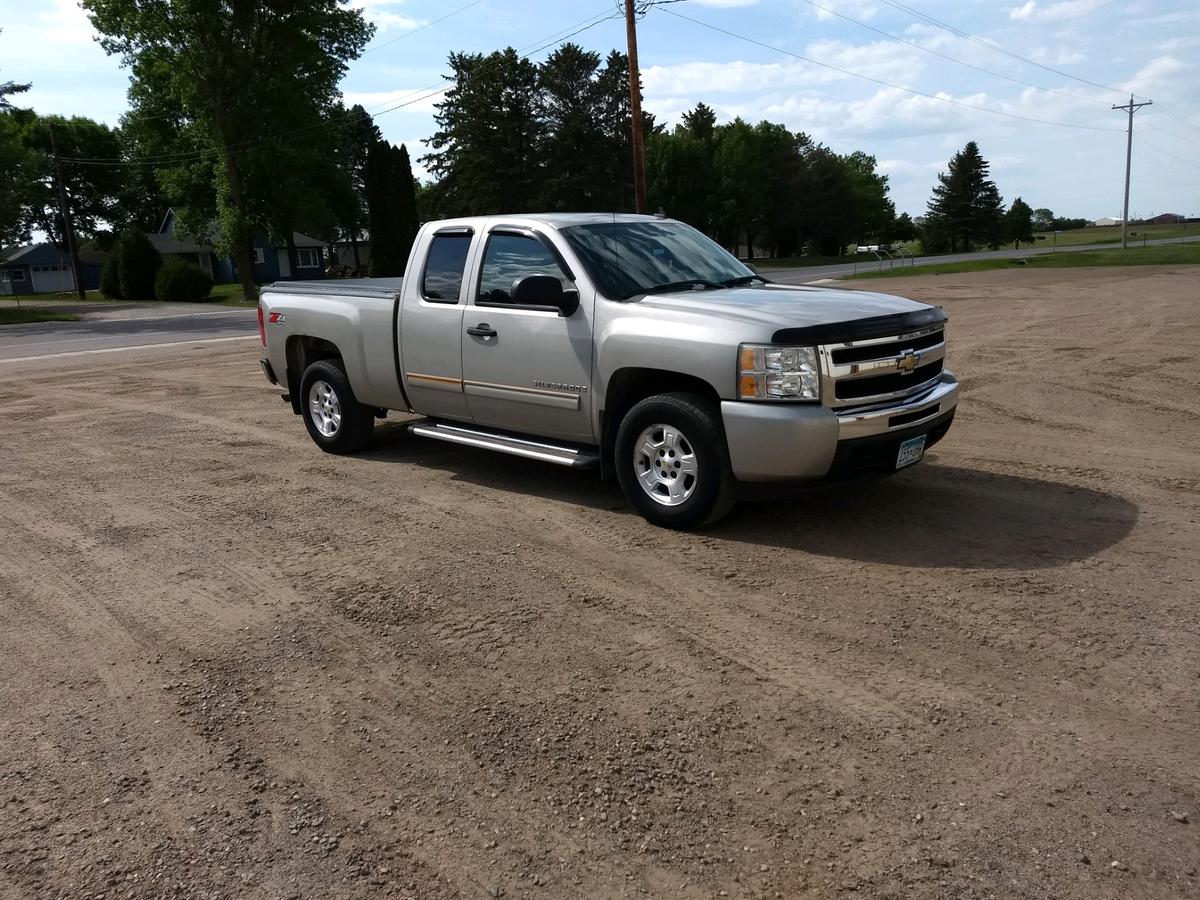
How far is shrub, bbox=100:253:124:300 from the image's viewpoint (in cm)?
5175

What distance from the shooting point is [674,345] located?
571 centimetres

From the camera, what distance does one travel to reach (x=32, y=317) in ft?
127

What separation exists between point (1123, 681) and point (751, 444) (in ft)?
7.21

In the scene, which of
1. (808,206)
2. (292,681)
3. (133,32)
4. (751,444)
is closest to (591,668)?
(292,681)

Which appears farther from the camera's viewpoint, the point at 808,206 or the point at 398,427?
the point at 808,206

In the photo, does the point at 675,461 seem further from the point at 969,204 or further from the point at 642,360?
the point at 969,204

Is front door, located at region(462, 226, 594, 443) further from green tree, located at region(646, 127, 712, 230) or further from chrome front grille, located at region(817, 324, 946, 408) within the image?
green tree, located at region(646, 127, 712, 230)

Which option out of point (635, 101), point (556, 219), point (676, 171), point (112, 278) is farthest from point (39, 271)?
point (556, 219)

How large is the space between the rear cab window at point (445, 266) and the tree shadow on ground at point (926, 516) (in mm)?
1417

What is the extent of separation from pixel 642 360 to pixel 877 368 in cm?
137

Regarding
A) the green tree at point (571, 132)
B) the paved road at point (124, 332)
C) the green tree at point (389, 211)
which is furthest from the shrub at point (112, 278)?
the green tree at point (571, 132)

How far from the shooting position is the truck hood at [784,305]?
18.0ft

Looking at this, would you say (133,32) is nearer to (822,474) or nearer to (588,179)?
(588,179)

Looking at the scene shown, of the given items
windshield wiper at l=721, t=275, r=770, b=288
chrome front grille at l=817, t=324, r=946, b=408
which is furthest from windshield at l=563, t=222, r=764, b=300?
chrome front grille at l=817, t=324, r=946, b=408
